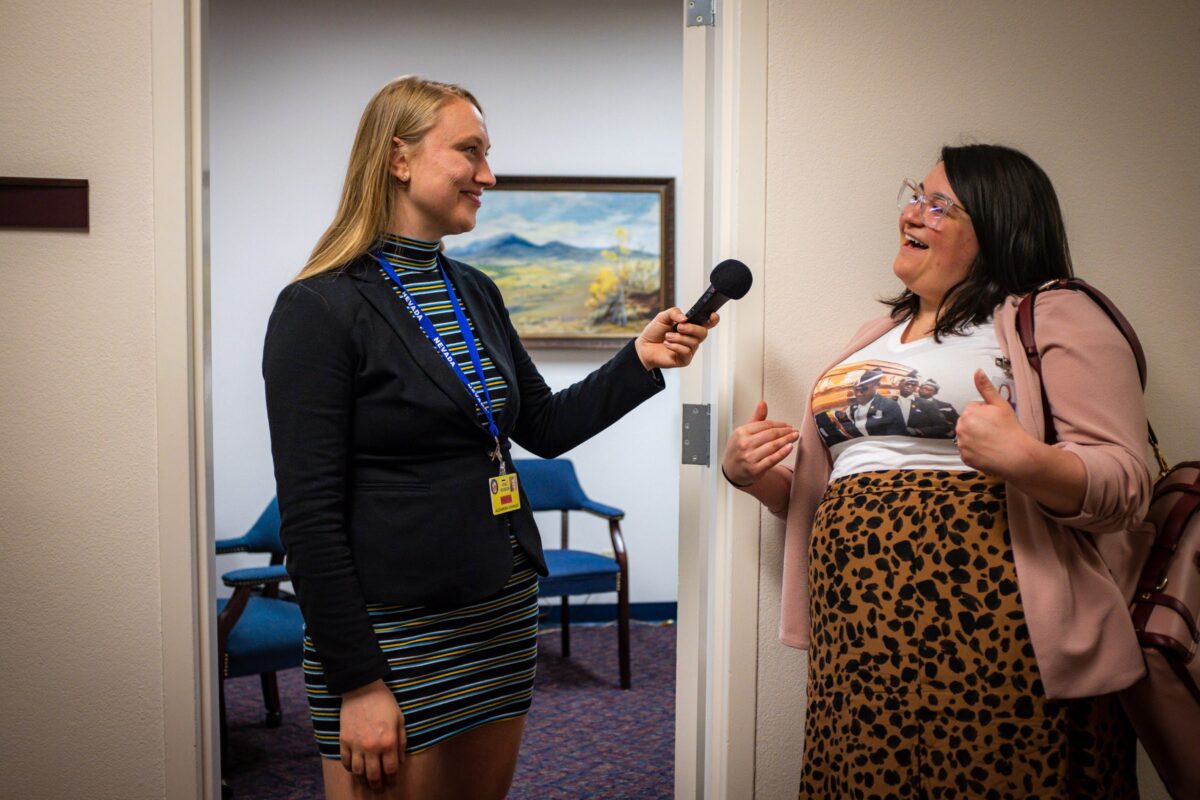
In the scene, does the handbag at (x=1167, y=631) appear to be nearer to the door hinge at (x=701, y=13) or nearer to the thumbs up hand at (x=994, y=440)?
the thumbs up hand at (x=994, y=440)

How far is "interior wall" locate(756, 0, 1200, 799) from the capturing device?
1979 millimetres

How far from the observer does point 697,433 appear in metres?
2.03

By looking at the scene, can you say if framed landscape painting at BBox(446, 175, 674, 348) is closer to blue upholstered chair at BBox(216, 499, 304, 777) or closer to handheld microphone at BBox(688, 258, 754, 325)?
blue upholstered chair at BBox(216, 499, 304, 777)

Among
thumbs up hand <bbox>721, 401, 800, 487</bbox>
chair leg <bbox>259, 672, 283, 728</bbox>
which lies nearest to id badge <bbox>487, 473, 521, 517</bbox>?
thumbs up hand <bbox>721, 401, 800, 487</bbox>

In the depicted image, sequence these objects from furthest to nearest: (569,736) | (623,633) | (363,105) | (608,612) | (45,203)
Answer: (608,612) < (363,105) < (623,633) < (569,736) < (45,203)

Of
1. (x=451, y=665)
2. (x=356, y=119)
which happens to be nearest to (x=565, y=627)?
(x=356, y=119)

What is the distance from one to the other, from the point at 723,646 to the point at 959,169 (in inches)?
40.5

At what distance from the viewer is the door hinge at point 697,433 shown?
79.7 inches

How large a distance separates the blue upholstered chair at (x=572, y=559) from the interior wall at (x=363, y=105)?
48cm

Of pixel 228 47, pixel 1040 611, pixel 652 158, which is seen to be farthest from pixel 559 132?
pixel 1040 611

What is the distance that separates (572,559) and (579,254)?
5.19 feet

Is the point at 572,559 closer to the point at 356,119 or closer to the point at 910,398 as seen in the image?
the point at 356,119

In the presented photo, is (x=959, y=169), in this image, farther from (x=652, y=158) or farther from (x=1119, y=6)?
(x=652, y=158)

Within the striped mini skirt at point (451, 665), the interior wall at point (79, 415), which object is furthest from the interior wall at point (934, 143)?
the interior wall at point (79, 415)
